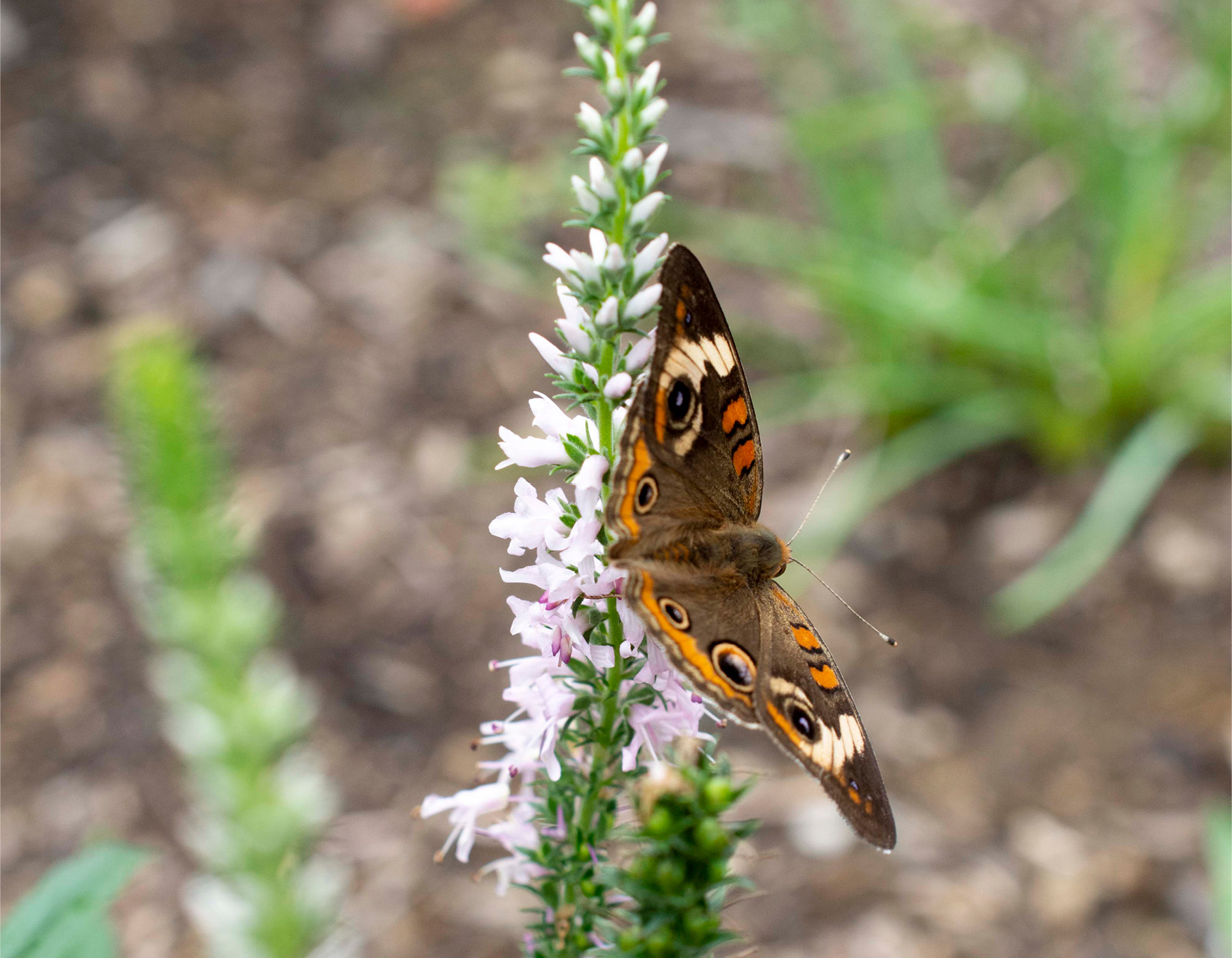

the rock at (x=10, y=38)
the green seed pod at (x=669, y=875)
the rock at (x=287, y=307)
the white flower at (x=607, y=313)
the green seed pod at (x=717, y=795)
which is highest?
the rock at (x=10, y=38)

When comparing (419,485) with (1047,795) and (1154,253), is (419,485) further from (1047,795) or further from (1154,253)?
(1154,253)

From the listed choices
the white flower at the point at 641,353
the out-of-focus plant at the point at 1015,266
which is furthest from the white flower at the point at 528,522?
the out-of-focus plant at the point at 1015,266

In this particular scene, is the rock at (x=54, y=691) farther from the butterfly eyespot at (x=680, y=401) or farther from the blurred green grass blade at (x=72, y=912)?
the butterfly eyespot at (x=680, y=401)

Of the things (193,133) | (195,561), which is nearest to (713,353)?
(195,561)

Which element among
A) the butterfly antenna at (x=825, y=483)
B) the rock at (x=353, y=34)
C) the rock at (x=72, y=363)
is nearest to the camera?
the butterfly antenna at (x=825, y=483)

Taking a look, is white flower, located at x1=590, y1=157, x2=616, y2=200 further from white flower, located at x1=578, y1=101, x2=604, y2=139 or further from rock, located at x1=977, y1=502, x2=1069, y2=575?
rock, located at x1=977, y1=502, x2=1069, y2=575

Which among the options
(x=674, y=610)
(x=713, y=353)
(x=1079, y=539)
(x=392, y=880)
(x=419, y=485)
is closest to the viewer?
(x=674, y=610)

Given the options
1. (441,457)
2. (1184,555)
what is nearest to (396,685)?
(441,457)
